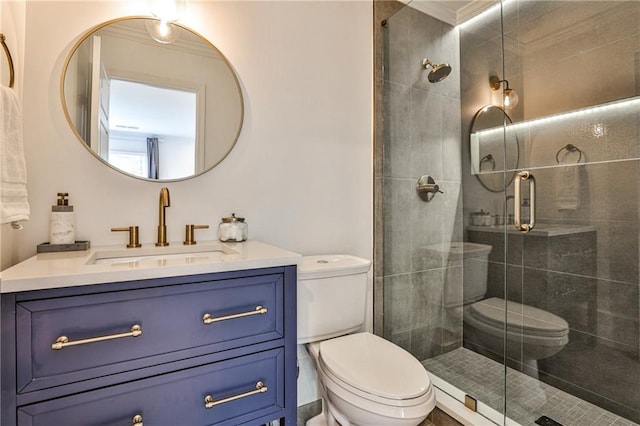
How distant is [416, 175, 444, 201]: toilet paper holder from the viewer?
6.10 feet

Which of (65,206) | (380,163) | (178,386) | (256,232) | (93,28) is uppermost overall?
(93,28)

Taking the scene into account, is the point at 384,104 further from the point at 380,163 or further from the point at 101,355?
the point at 101,355

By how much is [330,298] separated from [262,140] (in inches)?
32.0

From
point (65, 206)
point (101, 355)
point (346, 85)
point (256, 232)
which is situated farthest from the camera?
point (346, 85)

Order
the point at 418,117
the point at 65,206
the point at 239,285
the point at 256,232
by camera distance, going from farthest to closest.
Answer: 1. the point at 418,117
2. the point at 256,232
3. the point at 65,206
4. the point at 239,285

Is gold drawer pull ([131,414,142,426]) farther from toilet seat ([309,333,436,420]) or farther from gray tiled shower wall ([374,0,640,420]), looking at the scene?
gray tiled shower wall ([374,0,640,420])

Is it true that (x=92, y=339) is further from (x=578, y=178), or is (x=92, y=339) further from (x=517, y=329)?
(x=578, y=178)

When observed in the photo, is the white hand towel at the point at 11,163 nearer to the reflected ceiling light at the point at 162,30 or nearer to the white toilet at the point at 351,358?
the reflected ceiling light at the point at 162,30

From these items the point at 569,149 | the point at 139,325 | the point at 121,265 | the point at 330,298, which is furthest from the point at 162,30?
the point at 569,149

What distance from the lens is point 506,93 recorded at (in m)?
Answer: 1.86

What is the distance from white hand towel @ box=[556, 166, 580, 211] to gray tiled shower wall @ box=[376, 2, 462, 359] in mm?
579

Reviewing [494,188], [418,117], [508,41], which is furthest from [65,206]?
[508,41]

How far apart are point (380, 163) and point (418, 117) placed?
0.37 metres

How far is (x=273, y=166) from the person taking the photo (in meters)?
1.52
